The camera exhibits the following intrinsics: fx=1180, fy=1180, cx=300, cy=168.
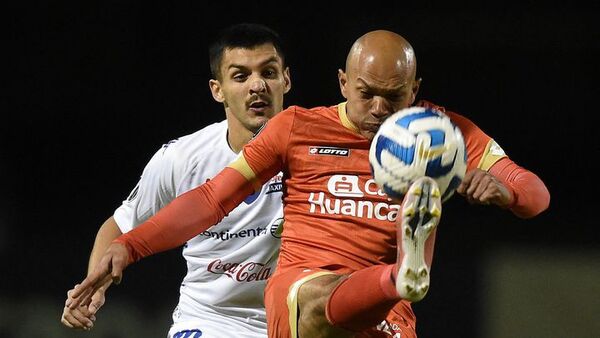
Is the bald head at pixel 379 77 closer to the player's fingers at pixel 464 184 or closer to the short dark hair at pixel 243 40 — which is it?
the player's fingers at pixel 464 184

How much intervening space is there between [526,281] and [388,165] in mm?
2888

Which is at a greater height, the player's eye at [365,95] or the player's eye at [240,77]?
the player's eye at [365,95]

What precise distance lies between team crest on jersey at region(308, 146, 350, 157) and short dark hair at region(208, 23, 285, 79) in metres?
0.94

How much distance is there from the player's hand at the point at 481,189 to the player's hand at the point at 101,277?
1009 millimetres

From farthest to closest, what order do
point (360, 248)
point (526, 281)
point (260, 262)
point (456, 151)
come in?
point (526, 281)
point (260, 262)
point (360, 248)
point (456, 151)

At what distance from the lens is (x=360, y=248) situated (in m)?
3.69

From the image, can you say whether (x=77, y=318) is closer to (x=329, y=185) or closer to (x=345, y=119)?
(x=329, y=185)

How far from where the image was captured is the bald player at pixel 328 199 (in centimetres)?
352

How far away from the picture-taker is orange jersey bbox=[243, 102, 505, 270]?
3.69 meters

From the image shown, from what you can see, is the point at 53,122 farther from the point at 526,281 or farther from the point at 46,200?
the point at 526,281

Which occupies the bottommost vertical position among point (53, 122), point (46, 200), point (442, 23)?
point (46, 200)

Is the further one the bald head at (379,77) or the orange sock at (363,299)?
the bald head at (379,77)

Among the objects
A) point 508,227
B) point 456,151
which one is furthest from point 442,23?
point 456,151

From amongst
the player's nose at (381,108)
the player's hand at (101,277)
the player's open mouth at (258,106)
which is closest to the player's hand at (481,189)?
the player's nose at (381,108)
